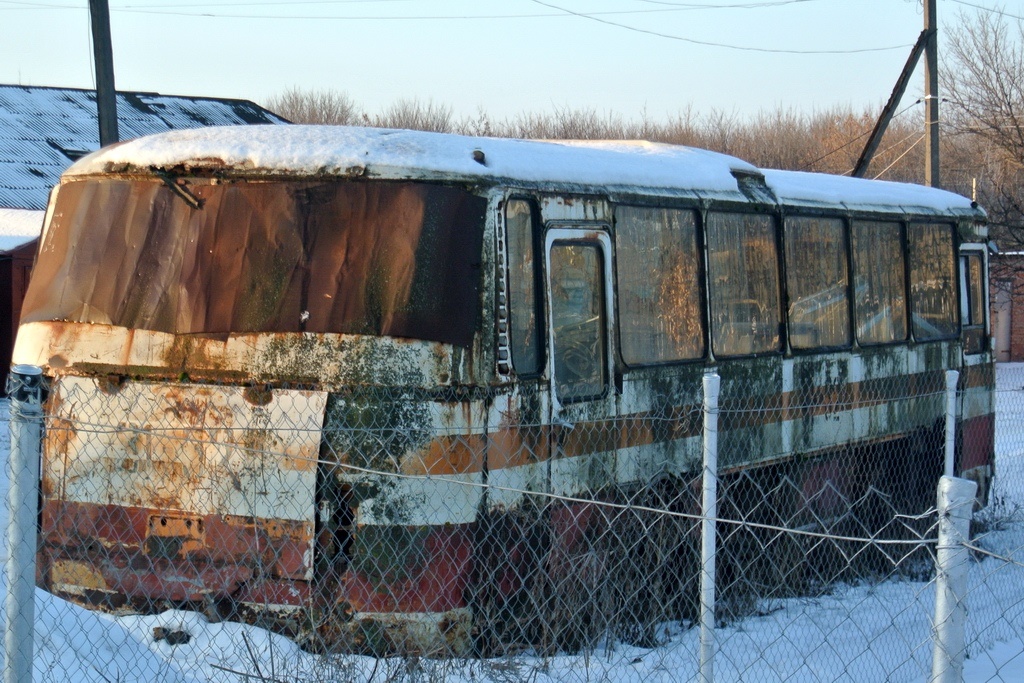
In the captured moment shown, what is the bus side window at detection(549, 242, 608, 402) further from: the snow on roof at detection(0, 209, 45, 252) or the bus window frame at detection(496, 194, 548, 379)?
the snow on roof at detection(0, 209, 45, 252)

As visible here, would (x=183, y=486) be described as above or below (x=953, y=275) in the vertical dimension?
below

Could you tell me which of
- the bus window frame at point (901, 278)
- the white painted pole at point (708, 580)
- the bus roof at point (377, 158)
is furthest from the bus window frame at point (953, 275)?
the white painted pole at point (708, 580)

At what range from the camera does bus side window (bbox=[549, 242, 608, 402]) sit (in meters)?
6.68

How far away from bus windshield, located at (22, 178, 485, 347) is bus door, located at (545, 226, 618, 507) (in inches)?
27.6

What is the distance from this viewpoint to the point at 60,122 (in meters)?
25.7

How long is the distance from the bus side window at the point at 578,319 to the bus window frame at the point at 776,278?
4.19 ft

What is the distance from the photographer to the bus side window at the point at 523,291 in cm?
634

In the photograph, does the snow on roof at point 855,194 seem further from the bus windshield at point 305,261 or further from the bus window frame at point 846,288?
the bus windshield at point 305,261

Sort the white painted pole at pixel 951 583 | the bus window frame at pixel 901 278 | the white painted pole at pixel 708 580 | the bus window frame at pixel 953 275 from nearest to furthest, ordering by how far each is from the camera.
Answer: the white painted pole at pixel 951 583 → the white painted pole at pixel 708 580 → the bus window frame at pixel 901 278 → the bus window frame at pixel 953 275

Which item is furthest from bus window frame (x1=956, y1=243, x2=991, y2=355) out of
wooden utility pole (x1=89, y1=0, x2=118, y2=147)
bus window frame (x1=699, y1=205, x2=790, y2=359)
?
wooden utility pole (x1=89, y1=0, x2=118, y2=147)

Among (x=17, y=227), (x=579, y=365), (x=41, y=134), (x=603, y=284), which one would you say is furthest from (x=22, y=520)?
(x=41, y=134)

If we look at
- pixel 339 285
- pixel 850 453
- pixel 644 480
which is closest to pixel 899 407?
pixel 850 453

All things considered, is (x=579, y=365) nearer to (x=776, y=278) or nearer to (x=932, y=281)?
(x=776, y=278)

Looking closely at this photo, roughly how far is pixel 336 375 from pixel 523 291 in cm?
113
